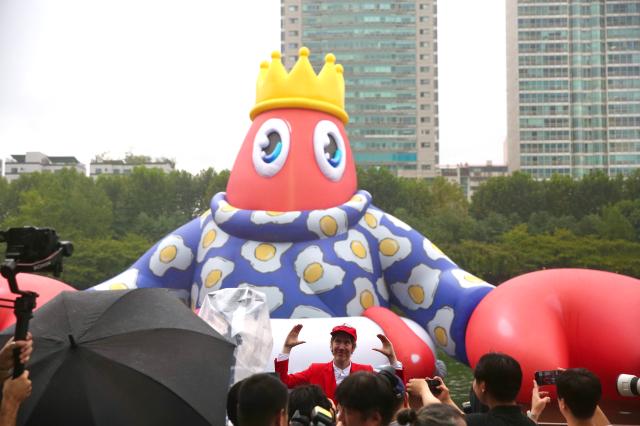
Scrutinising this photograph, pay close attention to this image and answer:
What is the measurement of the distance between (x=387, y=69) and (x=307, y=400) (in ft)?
188

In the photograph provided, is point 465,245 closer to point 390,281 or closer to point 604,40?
point 390,281

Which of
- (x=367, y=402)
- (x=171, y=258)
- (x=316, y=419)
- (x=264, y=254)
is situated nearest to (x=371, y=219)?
(x=264, y=254)

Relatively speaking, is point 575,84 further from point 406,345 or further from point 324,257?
point 406,345

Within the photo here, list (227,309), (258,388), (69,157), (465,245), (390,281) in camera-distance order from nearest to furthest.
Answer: (258,388) < (227,309) < (390,281) < (465,245) < (69,157)

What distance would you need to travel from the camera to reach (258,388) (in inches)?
86.0

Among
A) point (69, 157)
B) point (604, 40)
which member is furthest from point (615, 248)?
point (69, 157)

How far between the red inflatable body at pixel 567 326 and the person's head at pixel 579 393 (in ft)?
9.98

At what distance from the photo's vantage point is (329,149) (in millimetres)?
7344

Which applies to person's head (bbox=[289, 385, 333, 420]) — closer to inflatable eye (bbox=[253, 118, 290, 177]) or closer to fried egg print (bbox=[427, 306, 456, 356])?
fried egg print (bbox=[427, 306, 456, 356])

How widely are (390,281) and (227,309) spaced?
6.20ft

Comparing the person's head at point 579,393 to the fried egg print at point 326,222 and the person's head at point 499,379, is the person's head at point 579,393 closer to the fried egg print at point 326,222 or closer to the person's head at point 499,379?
the person's head at point 499,379

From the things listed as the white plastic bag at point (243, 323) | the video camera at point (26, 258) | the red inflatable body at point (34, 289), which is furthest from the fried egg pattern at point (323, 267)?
the video camera at point (26, 258)

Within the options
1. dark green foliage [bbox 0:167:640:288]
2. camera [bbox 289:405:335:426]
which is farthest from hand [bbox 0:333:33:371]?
dark green foliage [bbox 0:167:640:288]

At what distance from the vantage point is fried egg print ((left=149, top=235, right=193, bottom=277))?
7.26 m
